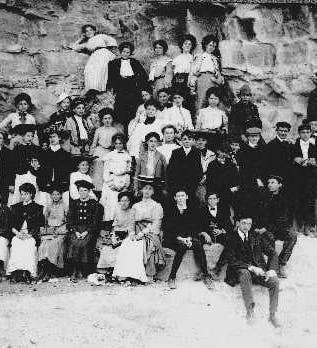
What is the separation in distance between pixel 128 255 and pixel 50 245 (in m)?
1.25

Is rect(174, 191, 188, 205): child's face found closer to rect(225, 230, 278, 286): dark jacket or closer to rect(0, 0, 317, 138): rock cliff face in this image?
rect(225, 230, 278, 286): dark jacket

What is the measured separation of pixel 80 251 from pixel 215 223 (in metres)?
2.09

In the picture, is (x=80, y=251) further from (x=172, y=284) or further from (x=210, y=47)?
(x=210, y=47)

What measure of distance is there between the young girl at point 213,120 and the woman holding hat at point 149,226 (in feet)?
5.35

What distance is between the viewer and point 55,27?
12.7 metres

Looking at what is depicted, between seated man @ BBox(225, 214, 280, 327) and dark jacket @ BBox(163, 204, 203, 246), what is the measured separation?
62 centimetres

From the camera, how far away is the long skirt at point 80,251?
8.11 metres

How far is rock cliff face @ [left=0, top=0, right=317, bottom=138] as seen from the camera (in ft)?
37.9

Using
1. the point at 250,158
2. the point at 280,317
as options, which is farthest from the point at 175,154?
the point at 280,317

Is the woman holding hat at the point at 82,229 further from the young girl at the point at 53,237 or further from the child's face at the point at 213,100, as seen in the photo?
the child's face at the point at 213,100

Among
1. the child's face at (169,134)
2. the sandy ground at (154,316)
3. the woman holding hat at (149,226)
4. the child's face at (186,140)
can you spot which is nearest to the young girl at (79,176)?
the woman holding hat at (149,226)

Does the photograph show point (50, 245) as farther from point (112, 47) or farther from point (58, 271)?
point (112, 47)

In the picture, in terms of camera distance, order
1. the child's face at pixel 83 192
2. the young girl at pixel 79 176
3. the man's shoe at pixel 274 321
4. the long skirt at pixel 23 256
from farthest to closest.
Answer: the young girl at pixel 79 176
the child's face at pixel 83 192
the long skirt at pixel 23 256
the man's shoe at pixel 274 321

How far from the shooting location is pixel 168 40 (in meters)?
12.3
